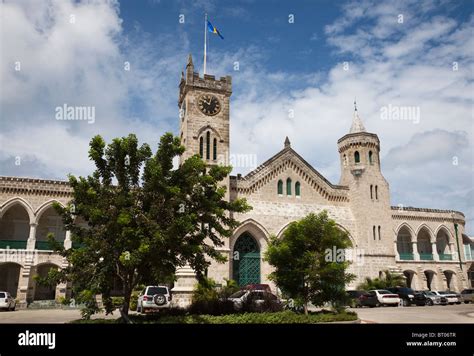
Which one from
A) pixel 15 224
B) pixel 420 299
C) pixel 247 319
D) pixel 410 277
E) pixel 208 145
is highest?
pixel 208 145

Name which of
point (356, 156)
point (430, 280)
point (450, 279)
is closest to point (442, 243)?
point (450, 279)

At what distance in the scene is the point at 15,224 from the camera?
1241 inches

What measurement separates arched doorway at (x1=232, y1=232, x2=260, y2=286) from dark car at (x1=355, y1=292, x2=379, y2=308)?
787 centimetres

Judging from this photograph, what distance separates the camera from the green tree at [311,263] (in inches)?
688

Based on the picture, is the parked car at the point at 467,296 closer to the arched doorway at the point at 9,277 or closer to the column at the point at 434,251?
the column at the point at 434,251

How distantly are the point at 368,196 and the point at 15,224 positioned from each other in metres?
29.9

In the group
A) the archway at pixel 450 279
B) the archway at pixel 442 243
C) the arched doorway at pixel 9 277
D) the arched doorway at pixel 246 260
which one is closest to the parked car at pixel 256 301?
the arched doorway at pixel 246 260

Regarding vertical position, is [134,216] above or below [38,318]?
above

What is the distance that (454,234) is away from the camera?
41.9 m

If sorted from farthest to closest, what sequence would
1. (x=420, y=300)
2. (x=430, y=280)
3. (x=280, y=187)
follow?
(x=430, y=280), (x=280, y=187), (x=420, y=300)

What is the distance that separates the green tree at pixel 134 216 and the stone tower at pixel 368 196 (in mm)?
21166

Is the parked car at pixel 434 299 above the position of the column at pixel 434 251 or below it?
below

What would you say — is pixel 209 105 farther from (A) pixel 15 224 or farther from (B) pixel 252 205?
(A) pixel 15 224
